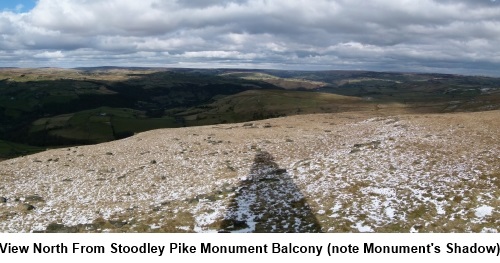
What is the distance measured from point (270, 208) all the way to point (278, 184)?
4.69 meters

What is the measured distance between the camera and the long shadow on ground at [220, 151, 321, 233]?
746 inches

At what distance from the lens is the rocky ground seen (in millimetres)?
19328

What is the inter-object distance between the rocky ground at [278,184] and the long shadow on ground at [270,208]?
68 millimetres

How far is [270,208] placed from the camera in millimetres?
21672

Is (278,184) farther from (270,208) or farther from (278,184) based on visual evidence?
(270,208)

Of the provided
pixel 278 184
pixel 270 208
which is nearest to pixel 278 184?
pixel 278 184

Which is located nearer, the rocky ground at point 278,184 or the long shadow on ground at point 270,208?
the long shadow on ground at point 270,208

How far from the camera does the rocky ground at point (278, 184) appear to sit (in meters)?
19.3

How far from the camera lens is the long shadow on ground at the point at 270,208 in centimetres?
1895

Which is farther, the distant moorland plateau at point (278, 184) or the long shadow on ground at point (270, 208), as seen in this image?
the distant moorland plateau at point (278, 184)

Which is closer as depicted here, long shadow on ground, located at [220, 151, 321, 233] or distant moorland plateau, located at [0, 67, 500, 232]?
long shadow on ground, located at [220, 151, 321, 233]

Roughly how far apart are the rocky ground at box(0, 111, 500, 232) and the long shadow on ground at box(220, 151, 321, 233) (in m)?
0.07
